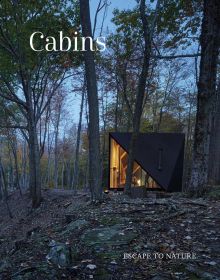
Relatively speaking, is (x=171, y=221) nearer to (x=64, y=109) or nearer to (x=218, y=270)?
(x=218, y=270)

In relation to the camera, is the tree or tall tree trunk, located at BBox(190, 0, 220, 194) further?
the tree

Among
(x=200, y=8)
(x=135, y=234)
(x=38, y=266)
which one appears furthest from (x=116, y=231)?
(x=200, y=8)

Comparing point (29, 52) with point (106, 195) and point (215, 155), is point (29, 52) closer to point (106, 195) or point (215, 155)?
point (106, 195)

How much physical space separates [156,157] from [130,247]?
10.9m

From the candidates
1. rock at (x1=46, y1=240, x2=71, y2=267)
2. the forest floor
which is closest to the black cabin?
the forest floor

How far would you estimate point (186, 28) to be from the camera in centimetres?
1080

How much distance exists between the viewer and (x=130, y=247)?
4457mm

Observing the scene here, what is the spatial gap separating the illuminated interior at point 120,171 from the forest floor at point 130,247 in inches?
371

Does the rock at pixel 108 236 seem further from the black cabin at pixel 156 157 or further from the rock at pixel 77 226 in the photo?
the black cabin at pixel 156 157

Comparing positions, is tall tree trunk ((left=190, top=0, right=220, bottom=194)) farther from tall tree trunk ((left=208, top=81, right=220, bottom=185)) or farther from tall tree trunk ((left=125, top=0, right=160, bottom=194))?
tall tree trunk ((left=208, top=81, right=220, bottom=185))

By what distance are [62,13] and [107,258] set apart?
10.6 meters

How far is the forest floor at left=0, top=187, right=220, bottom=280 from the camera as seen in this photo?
148 inches

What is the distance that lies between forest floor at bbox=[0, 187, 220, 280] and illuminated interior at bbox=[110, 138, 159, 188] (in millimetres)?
9422

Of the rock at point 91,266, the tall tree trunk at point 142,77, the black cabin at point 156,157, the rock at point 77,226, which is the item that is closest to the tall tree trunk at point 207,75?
the tall tree trunk at point 142,77
